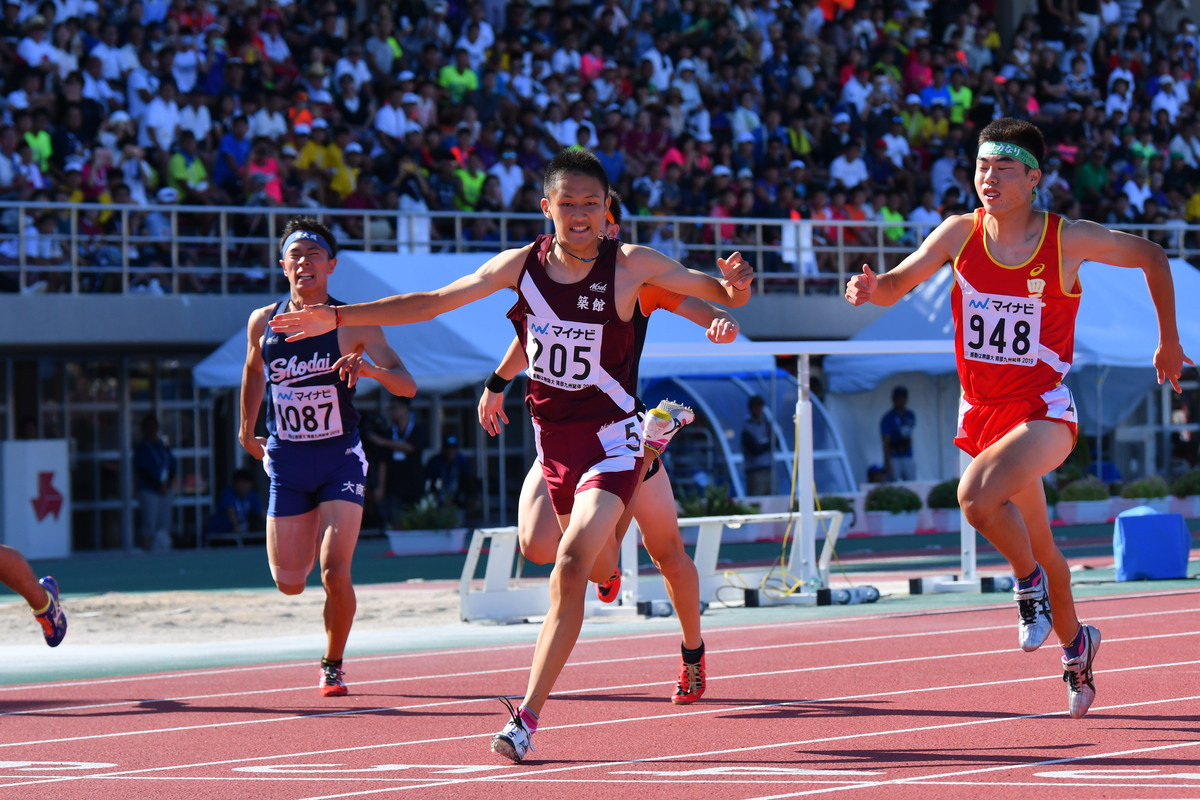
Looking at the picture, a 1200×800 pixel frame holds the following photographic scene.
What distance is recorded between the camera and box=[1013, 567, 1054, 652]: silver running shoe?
6.93 metres

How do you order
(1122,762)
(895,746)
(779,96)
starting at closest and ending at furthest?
(1122,762) → (895,746) → (779,96)

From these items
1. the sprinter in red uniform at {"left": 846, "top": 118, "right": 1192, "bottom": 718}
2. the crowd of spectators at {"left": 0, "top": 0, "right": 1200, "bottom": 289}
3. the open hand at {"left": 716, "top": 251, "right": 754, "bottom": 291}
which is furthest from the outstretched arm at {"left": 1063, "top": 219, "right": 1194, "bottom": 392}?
the crowd of spectators at {"left": 0, "top": 0, "right": 1200, "bottom": 289}

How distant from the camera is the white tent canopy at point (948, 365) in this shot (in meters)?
22.0

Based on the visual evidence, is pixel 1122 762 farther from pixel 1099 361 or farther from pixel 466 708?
pixel 1099 361

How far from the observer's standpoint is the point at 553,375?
22.6ft

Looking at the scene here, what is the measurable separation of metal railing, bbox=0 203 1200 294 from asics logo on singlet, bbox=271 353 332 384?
10.8 meters

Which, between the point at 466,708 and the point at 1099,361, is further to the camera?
the point at 1099,361

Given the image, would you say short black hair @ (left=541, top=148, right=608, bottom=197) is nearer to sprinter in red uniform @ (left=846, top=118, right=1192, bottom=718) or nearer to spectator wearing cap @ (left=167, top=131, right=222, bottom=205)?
sprinter in red uniform @ (left=846, top=118, right=1192, bottom=718)

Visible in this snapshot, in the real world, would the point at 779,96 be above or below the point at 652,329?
above

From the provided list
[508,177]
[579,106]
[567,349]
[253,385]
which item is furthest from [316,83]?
[567,349]

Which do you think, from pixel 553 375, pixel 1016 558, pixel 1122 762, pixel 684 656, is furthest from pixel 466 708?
pixel 1122 762

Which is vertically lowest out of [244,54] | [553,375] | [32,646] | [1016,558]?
[32,646]

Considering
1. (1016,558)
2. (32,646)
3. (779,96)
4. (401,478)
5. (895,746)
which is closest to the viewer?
(895,746)

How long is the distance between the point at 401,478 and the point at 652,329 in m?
3.71
